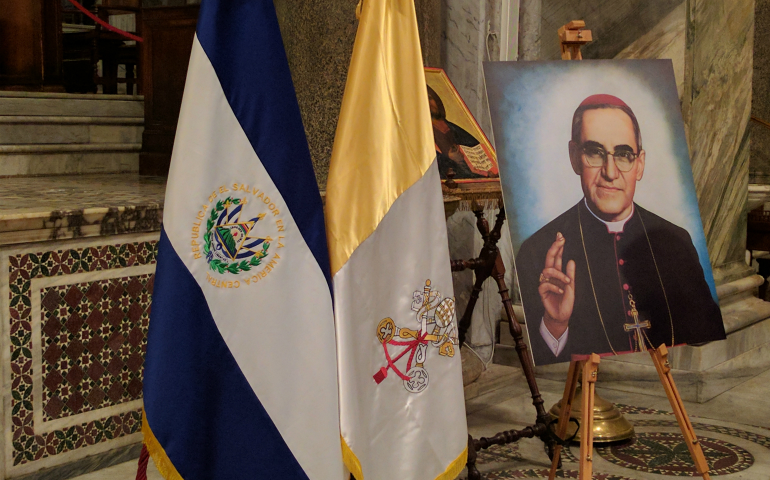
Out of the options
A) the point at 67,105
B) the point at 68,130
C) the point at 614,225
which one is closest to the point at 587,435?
the point at 614,225

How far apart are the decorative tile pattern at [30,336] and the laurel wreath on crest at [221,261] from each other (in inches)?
35.7

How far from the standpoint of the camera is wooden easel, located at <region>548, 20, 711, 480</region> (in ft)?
7.25

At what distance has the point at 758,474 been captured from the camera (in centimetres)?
294

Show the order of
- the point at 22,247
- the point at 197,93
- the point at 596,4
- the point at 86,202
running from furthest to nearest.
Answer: the point at 596,4 → the point at 86,202 → the point at 22,247 → the point at 197,93

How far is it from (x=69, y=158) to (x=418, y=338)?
3055 millimetres

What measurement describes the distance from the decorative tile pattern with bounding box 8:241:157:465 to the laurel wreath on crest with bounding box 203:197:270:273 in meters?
0.91

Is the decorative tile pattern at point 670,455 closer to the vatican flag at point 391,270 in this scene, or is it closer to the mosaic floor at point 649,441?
the mosaic floor at point 649,441

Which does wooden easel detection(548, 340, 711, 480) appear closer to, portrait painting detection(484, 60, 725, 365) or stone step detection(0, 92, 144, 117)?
portrait painting detection(484, 60, 725, 365)

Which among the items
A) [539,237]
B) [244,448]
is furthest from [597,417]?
[244,448]

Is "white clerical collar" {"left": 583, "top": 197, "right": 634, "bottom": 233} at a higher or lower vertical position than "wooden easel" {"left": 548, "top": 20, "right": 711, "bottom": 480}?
higher

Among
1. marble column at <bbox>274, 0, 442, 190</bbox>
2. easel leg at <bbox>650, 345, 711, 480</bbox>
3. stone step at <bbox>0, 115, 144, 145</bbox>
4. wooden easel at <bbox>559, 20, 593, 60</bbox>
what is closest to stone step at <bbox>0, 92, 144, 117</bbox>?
stone step at <bbox>0, 115, 144, 145</bbox>

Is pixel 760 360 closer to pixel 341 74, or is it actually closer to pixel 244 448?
pixel 341 74

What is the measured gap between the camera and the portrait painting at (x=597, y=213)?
2314mm

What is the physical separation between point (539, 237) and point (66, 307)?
147 centimetres
